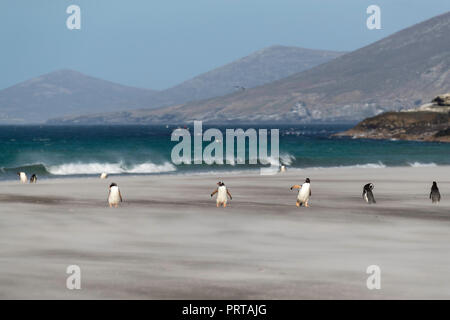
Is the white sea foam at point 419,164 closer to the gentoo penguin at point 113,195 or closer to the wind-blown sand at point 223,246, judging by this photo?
the wind-blown sand at point 223,246

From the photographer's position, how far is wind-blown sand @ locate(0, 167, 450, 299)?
50.7 feet

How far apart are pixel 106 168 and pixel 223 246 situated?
53.5 m

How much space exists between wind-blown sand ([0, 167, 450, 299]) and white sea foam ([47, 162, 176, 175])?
3289cm

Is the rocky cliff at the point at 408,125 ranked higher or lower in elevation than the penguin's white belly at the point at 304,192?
higher

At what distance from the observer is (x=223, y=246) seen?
68.8 ft

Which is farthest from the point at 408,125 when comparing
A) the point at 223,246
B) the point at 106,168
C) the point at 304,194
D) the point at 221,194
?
the point at 223,246

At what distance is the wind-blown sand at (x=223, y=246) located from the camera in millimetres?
15453

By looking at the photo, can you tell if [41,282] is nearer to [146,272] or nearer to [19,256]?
[146,272]

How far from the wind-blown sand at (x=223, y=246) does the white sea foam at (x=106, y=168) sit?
108ft

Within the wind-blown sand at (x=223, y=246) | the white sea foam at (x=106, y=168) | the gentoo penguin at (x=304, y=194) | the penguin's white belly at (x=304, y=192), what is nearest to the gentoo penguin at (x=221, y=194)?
the wind-blown sand at (x=223, y=246)

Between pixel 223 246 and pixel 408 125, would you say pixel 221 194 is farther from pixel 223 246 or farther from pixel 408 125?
pixel 408 125
